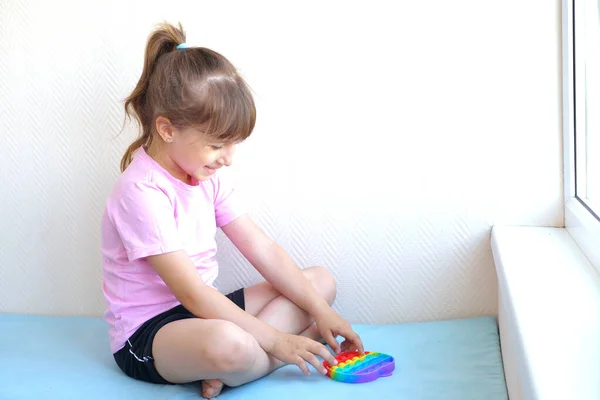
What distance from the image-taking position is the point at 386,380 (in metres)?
1.03

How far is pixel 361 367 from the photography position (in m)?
1.05

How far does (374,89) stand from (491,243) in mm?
327

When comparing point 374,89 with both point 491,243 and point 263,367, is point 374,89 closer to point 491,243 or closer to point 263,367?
point 491,243

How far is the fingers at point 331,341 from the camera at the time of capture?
1127mm

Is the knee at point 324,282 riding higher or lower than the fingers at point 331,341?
higher

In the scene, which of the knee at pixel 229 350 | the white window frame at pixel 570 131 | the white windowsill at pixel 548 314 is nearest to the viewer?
the white windowsill at pixel 548 314

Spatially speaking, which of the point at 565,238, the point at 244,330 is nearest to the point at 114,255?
the point at 244,330

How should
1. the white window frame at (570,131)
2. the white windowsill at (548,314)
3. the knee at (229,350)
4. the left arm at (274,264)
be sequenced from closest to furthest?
the white windowsill at (548,314) < the knee at (229,350) < the white window frame at (570,131) < the left arm at (274,264)

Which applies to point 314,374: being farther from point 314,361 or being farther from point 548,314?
point 548,314

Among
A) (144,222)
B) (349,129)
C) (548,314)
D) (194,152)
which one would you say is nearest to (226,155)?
(194,152)

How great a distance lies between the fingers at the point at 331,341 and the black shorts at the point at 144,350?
21 cm

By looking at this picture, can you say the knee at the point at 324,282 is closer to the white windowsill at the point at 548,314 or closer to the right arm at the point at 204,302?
the right arm at the point at 204,302

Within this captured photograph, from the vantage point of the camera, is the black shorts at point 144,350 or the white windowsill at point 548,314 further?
the black shorts at point 144,350

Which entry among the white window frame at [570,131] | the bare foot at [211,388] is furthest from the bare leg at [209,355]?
the white window frame at [570,131]
